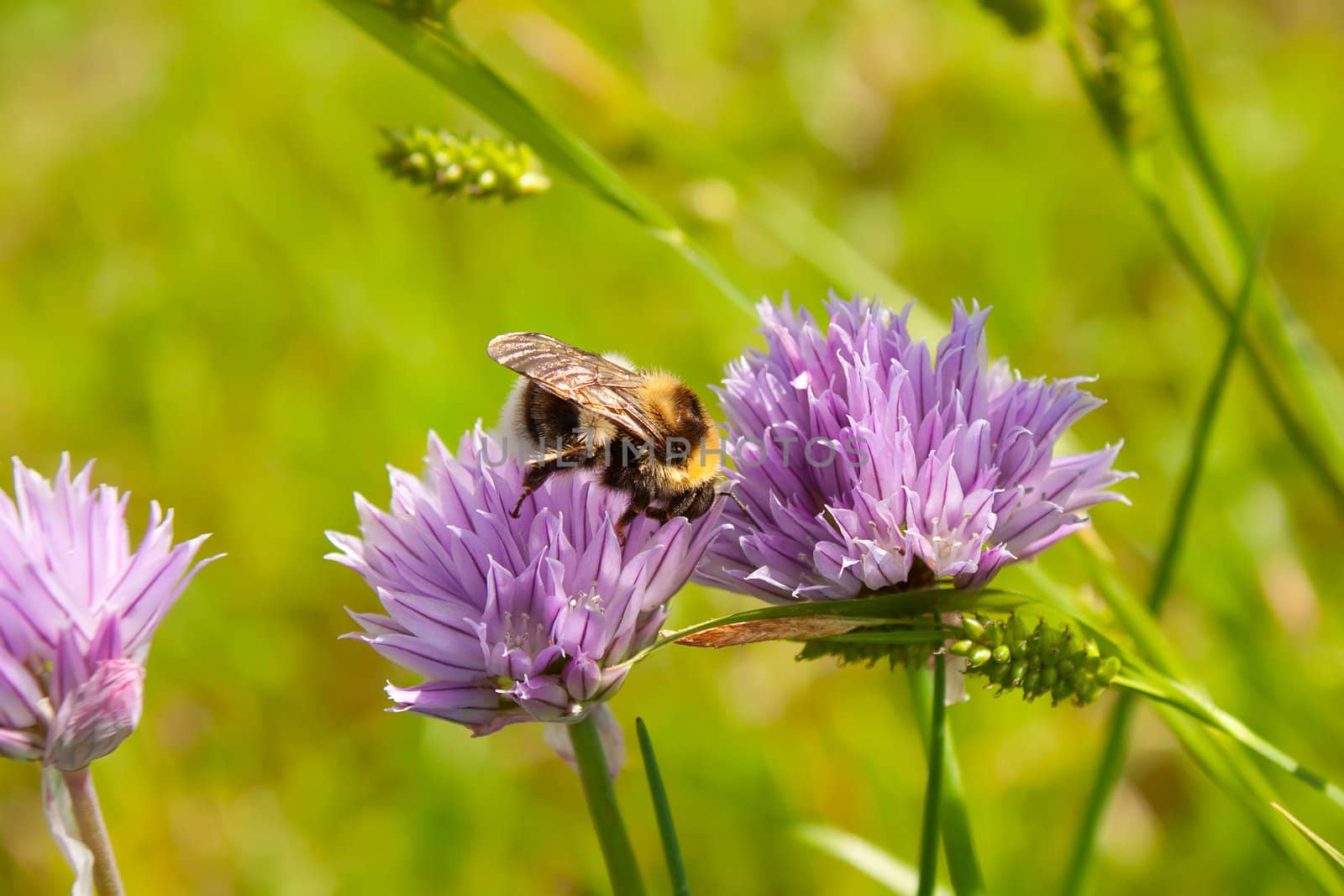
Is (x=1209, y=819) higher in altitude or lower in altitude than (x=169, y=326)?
higher

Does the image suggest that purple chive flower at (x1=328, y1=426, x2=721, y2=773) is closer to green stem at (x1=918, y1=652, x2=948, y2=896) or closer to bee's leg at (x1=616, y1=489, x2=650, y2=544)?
bee's leg at (x1=616, y1=489, x2=650, y2=544)

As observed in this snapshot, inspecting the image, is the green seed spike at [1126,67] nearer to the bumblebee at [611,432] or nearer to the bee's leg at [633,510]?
the bumblebee at [611,432]

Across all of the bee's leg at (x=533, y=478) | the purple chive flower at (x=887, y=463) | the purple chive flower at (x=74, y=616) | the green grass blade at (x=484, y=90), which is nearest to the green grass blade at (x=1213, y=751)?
the purple chive flower at (x=887, y=463)

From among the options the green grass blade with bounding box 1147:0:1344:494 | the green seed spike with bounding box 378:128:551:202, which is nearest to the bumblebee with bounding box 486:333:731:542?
the green seed spike with bounding box 378:128:551:202

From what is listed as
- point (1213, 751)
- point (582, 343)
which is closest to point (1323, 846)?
point (1213, 751)

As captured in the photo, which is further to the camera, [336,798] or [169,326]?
[169,326]

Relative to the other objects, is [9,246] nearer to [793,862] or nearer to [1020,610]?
[793,862]

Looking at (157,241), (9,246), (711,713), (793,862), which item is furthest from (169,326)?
(793,862)
